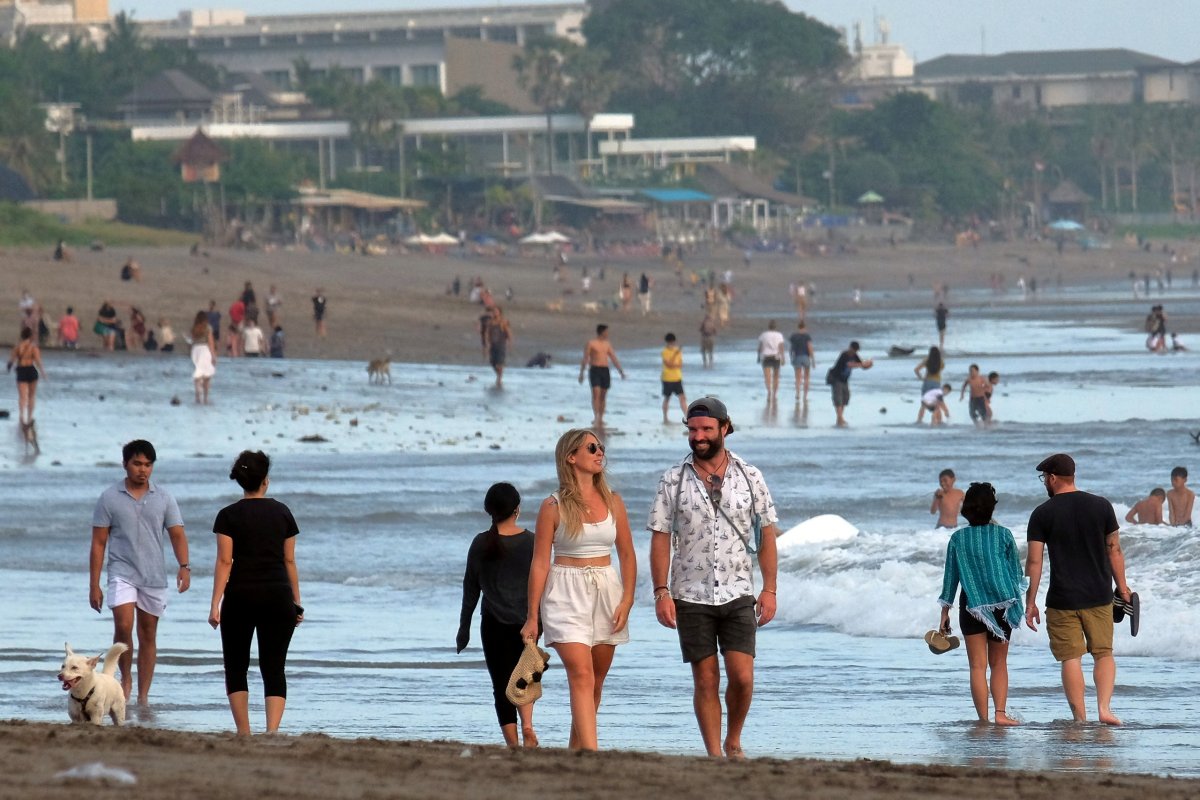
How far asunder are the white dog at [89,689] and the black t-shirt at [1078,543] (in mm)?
3649

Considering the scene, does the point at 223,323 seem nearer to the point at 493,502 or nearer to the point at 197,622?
the point at 197,622

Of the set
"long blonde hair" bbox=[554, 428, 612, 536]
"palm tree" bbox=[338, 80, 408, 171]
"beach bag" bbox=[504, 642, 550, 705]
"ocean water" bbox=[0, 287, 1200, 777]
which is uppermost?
"palm tree" bbox=[338, 80, 408, 171]

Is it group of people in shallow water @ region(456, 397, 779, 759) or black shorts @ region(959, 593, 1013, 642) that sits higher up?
group of people in shallow water @ region(456, 397, 779, 759)

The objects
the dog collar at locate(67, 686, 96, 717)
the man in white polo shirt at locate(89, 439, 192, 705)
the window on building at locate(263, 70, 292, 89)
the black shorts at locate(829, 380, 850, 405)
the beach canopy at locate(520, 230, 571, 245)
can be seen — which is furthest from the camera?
the window on building at locate(263, 70, 292, 89)

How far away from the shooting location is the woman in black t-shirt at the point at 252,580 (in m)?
7.29

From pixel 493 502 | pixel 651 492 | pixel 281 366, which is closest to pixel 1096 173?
pixel 281 366

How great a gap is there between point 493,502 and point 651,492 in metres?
11.7

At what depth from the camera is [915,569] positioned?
42.8 feet

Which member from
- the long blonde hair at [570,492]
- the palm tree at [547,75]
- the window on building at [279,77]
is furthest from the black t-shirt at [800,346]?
the window on building at [279,77]

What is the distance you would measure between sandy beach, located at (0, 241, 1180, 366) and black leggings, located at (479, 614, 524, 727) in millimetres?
26886

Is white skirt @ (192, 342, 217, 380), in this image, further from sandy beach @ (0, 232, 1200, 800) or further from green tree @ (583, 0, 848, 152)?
green tree @ (583, 0, 848, 152)

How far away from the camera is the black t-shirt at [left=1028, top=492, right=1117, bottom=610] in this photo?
8.08 metres

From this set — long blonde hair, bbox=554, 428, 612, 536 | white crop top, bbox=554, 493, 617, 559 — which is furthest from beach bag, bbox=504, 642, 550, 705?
long blonde hair, bbox=554, 428, 612, 536

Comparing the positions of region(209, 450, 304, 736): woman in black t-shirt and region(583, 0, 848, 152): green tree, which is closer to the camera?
region(209, 450, 304, 736): woman in black t-shirt
